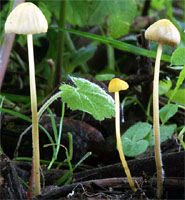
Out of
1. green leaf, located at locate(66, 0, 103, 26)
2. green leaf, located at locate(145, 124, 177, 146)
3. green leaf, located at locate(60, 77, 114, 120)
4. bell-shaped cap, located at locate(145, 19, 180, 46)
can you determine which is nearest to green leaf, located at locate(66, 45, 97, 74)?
green leaf, located at locate(66, 0, 103, 26)

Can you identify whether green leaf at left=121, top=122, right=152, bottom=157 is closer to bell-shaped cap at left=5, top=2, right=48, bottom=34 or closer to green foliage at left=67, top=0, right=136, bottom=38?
bell-shaped cap at left=5, top=2, right=48, bottom=34

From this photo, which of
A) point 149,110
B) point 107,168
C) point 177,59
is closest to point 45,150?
point 107,168

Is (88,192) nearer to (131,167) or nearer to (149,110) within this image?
(131,167)

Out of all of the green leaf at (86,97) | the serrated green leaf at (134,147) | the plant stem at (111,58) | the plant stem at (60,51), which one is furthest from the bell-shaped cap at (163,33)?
the plant stem at (111,58)

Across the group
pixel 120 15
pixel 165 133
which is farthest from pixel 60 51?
pixel 165 133

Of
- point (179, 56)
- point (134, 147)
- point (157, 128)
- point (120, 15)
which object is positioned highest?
point (120, 15)

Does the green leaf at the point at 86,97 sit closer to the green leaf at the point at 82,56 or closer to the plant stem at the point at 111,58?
the green leaf at the point at 82,56

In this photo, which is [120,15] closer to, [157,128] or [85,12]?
[85,12]
